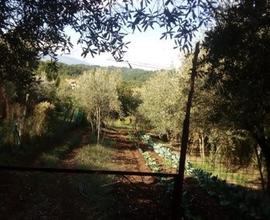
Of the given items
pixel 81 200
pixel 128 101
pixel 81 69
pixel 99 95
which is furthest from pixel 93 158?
pixel 81 69

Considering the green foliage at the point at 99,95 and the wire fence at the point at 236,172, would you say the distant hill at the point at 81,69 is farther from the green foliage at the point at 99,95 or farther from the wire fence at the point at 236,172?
the wire fence at the point at 236,172

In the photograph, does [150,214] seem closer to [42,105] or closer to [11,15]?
[11,15]

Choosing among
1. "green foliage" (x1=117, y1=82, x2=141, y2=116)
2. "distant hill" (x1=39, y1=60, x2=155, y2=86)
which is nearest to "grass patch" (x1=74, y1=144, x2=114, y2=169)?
"distant hill" (x1=39, y1=60, x2=155, y2=86)

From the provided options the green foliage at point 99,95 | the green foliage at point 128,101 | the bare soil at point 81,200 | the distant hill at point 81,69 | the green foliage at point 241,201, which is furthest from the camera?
the green foliage at point 128,101

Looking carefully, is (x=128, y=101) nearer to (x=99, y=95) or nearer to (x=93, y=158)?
(x=99, y=95)

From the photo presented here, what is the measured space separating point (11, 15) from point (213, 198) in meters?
9.13

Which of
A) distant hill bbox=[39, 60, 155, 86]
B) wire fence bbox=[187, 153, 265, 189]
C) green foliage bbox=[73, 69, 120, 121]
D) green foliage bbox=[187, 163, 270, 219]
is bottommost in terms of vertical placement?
wire fence bbox=[187, 153, 265, 189]

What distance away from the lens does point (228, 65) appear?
7215mm

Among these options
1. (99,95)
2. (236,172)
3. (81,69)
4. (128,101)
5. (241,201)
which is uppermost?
(81,69)

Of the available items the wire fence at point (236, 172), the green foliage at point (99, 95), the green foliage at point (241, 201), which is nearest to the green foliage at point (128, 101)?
the green foliage at point (99, 95)

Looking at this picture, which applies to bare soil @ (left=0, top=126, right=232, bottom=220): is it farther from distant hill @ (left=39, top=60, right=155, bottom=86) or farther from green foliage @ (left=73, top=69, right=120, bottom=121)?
green foliage @ (left=73, top=69, right=120, bottom=121)

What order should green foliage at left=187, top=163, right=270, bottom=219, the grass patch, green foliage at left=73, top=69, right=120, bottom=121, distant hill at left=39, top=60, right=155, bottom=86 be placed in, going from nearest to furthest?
distant hill at left=39, top=60, right=155, bottom=86 < green foliage at left=187, top=163, right=270, bottom=219 < the grass patch < green foliage at left=73, top=69, right=120, bottom=121

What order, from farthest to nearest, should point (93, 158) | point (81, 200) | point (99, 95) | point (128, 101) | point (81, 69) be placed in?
point (81, 69) < point (128, 101) < point (99, 95) < point (93, 158) < point (81, 200)

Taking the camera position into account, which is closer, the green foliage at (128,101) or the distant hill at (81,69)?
the distant hill at (81,69)
